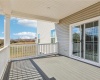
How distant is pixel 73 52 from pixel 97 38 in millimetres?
1893

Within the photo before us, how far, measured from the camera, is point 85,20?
465cm

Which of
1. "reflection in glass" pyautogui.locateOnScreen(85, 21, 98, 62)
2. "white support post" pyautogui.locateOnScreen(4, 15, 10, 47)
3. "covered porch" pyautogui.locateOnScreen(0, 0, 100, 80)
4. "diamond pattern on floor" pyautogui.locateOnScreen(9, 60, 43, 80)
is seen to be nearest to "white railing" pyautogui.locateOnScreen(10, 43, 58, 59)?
"covered porch" pyautogui.locateOnScreen(0, 0, 100, 80)

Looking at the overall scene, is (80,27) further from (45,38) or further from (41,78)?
(45,38)

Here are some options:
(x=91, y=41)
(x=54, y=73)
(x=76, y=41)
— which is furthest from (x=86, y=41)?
(x=54, y=73)

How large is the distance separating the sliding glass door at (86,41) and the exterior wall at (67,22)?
41cm

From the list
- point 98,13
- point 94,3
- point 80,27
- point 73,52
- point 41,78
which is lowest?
point 41,78

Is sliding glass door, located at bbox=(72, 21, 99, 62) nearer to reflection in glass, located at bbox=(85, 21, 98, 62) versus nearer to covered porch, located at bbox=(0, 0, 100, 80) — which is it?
reflection in glass, located at bbox=(85, 21, 98, 62)

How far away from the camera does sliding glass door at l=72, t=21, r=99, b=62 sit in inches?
Answer: 167

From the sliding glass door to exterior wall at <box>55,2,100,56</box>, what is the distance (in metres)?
0.41

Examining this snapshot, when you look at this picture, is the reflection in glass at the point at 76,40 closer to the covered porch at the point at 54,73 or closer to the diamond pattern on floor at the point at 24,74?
the covered porch at the point at 54,73

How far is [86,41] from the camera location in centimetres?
470

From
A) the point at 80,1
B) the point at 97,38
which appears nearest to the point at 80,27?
the point at 97,38

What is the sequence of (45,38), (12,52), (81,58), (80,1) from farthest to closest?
(45,38) < (12,52) < (81,58) < (80,1)

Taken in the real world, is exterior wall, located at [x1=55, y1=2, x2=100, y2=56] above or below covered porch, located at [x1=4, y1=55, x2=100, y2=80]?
above
